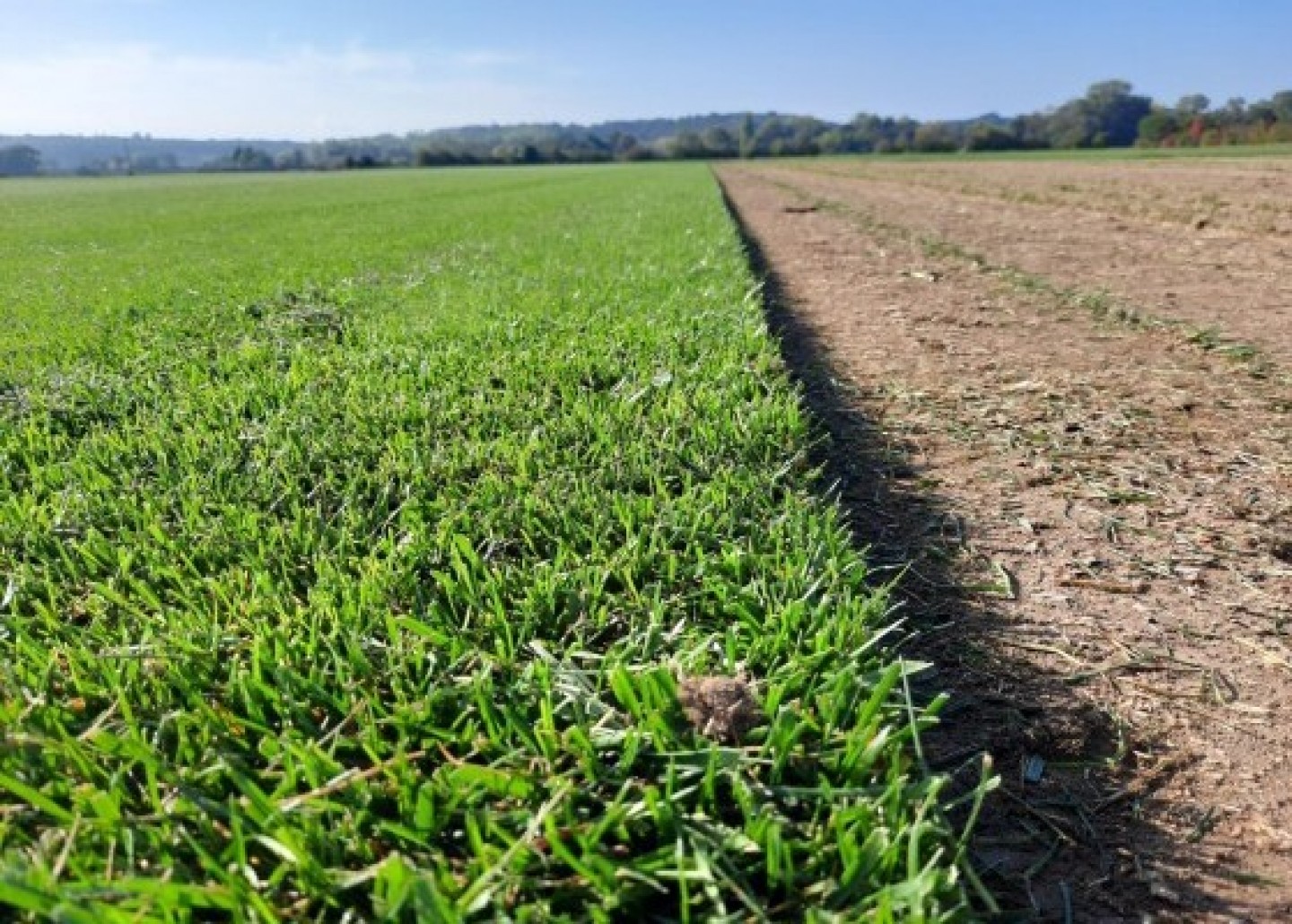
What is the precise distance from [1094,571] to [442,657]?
5.80 feet

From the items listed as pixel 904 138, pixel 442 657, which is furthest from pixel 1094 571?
pixel 904 138

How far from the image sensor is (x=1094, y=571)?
2.40 m

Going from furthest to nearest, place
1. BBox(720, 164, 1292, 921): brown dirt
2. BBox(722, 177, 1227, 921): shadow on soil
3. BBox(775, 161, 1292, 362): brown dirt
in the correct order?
BBox(775, 161, 1292, 362): brown dirt → BBox(720, 164, 1292, 921): brown dirt → BBox(722, 177, 1227, 921): shadow on soil

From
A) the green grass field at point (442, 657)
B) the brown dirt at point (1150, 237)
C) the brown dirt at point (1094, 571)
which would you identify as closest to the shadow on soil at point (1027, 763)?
the brown dirt at point (1094, 571)

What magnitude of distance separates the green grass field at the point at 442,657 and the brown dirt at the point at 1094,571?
285mm

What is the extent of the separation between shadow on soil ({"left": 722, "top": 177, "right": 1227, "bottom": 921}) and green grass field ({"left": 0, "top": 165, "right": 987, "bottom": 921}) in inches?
6.5

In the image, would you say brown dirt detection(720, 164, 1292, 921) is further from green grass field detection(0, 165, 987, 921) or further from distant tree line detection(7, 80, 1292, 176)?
distant tree line detection(7, 80, 1292, 176)

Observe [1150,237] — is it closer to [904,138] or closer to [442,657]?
[442,657]

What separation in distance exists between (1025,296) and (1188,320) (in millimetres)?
1295

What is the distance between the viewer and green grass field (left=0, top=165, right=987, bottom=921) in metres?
1.18

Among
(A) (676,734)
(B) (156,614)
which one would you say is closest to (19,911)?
(B) (156,614)

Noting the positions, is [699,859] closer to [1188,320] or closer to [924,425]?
[924,425]

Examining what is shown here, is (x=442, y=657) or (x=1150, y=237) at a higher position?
(x=1150, y=237)

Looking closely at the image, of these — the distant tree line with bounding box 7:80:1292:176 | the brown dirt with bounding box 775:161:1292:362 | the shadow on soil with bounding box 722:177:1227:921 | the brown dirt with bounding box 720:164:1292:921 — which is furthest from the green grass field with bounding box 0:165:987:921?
the distant tree line with bounding box 7:80:1292:176
